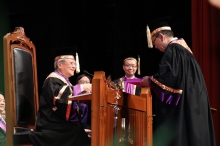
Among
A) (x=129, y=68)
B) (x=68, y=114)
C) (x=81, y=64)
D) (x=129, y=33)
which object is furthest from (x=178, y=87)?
(x=81, y=64)

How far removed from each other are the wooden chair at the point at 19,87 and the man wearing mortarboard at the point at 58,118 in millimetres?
110

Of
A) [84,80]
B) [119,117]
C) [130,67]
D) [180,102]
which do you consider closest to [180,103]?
[180,102]

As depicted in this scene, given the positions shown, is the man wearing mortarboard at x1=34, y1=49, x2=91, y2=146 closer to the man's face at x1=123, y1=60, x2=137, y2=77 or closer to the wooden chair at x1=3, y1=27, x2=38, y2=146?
the wooden chair at x1=3, y1=27, x2=38, y2=146

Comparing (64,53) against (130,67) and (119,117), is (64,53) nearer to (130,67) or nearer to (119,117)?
(130,67)

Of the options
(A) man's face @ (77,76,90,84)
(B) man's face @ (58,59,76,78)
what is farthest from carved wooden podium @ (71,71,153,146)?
(A) man's face @ (77,76,90,84)

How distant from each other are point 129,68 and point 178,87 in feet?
6.41

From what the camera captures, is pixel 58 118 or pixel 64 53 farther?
pixel 64 53

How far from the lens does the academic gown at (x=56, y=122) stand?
427 cm

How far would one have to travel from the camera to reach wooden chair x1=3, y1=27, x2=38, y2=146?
3.99 m

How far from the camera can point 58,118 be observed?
14.4 ft

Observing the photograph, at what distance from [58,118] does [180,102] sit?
1.21 meters

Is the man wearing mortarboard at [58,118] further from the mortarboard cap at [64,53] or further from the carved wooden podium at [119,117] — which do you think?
the carved wooden podium at [119,117]

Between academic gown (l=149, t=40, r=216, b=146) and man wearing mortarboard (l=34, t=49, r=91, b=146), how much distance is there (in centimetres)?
80

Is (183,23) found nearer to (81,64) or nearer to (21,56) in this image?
(81,64)
